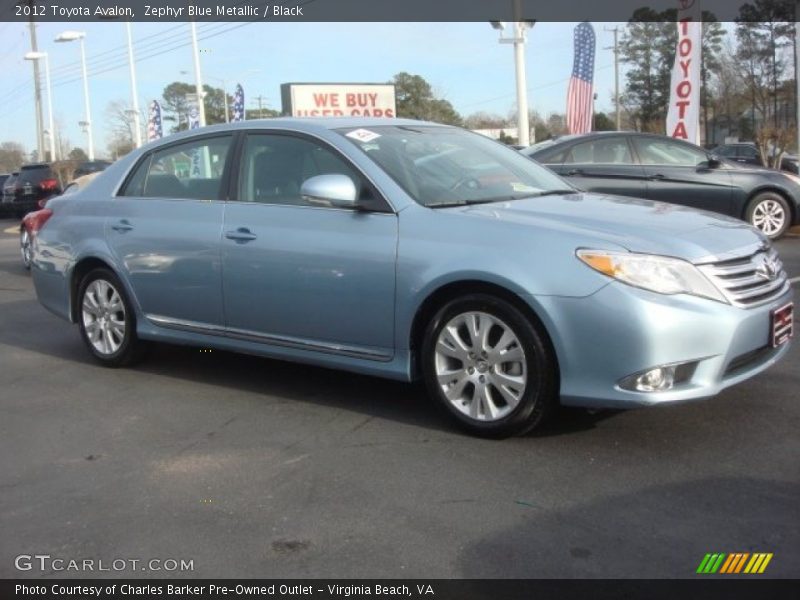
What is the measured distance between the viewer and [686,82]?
48.1 feet

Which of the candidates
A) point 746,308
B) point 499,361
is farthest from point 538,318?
point 746,308

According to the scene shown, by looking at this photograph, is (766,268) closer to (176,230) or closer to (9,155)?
(176,230)

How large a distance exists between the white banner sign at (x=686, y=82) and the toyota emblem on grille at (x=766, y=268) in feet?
35.8

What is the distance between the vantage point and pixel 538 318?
4.02m

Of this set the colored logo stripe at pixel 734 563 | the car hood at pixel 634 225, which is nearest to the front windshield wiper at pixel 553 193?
the car hood at pixel 634 225

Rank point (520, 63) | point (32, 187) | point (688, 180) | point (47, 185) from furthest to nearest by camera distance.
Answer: point (32, 187) < point (47, 185) < point (520, 63) < point (688, 180)

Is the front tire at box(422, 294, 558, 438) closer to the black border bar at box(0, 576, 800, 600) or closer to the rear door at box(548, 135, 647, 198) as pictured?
the black border bar at box(0, 576, 800, 600)

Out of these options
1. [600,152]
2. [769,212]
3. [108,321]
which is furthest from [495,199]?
[769,212]

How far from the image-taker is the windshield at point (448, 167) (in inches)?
185

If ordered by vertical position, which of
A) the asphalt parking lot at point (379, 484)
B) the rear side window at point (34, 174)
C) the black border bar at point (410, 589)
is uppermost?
the rear side window at point (34, 174)

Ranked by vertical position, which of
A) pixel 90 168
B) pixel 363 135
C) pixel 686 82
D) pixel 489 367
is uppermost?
pixel 686 82

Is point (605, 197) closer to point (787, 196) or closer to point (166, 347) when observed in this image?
point (166, 347)

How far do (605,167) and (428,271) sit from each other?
23.8ft

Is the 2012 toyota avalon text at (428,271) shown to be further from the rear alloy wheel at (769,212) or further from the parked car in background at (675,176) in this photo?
the rear alloy wheel at (769,212)
